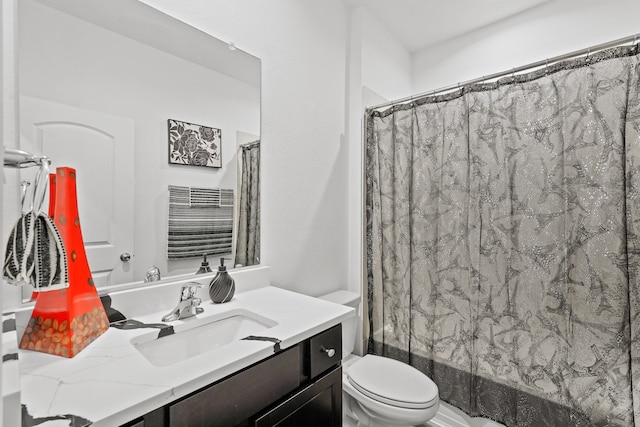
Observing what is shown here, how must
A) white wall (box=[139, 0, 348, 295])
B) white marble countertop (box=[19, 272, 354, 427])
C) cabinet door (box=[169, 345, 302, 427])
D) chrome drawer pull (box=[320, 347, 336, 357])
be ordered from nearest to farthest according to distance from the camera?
white marble countertop (box=[19, 272, 354, 427])
cabinet door (box=[169, 345, 302, 427])
chrome drawer pull (box=[320, 347, 336, 357])
white wall (box=[139, 0, 348, 295])

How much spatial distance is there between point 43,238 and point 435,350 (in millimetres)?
1845

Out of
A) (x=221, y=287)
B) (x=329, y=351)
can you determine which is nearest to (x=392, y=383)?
(x=329, y=351)

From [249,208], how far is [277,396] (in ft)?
2.70

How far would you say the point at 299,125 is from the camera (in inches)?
70.0

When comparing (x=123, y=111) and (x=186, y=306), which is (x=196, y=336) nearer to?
(x=186, y=306)

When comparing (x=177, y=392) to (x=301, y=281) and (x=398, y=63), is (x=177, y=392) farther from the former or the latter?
(x=398, y=63)

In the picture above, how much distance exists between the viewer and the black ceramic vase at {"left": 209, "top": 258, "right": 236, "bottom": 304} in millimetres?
1271

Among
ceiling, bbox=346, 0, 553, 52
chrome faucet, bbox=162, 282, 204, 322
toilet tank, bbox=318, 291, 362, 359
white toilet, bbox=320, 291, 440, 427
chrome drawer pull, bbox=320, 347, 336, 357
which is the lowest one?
white toilet, bbox=320, 291, 440, 427

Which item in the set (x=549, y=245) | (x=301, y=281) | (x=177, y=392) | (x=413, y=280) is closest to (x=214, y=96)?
(x=301, y=281)

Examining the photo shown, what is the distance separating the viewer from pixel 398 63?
258 cm

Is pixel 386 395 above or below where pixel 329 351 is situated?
below

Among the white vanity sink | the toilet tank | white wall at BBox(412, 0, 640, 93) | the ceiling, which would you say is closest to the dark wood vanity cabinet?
the white vanity sink

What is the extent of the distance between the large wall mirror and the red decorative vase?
0.43 ft

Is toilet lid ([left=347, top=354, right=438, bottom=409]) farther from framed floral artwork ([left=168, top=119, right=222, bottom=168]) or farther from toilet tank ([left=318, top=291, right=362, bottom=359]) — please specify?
framed floral artwork ([left=168, top=119, right=222, bottom=168])
